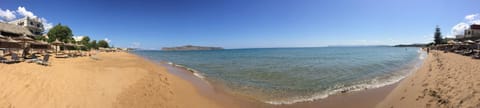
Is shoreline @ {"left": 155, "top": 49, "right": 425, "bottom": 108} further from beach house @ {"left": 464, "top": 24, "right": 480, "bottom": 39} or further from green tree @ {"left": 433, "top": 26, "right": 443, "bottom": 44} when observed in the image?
green tree @ {"left": 433, "top": 26, "right": 443, "bottom": 44}

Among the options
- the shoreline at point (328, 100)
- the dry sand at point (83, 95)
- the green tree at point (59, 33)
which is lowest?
the shoreline at point (328, 100)

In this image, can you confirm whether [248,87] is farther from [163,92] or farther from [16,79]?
[16,79]

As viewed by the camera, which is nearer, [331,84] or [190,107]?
[190,107]

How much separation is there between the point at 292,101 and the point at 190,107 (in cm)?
330

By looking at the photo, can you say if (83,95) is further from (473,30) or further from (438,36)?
(438,36)

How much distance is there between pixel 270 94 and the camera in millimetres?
7180

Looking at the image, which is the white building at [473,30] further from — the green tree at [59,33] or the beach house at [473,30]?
the green tree at [59,33]

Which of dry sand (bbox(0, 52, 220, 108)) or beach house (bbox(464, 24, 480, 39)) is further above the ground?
beach house (bbox(464, 24, 480, 39))

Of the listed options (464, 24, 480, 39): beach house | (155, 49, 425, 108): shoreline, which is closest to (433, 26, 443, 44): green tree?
(464, 24, 480, 39): beach house

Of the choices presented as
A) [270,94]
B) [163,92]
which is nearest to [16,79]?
[163,92]

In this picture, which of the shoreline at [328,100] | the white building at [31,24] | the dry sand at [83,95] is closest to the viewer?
the dry sand at [83,95]

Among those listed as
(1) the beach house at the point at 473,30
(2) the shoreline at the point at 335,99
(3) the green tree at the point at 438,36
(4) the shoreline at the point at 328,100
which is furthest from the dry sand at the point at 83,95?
(3) the green tree at the point at 438,36

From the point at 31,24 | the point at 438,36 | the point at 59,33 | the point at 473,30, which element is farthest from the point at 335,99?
the point at 438,36

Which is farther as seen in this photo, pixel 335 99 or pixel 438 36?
pixel 438 36
